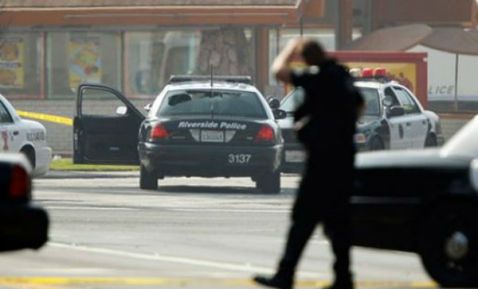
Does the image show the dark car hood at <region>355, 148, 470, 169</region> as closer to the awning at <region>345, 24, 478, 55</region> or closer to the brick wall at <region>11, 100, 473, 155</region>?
the brick wall at <region>11, 100, 473, 155</region>

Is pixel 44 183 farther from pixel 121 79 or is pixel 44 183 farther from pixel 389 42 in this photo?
pixel 389 42

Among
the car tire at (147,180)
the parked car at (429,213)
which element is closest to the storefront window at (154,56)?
the car tire at (147,180)

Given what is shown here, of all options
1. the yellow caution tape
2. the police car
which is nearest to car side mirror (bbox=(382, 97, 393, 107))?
the police car

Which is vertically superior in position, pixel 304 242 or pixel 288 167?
pixel 304 242

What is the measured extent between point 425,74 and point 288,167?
9.19 m

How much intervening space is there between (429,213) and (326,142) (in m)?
1.49

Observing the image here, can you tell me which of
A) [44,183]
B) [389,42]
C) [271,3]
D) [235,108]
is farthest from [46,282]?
[389,42]

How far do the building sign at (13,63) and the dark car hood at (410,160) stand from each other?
29137mm

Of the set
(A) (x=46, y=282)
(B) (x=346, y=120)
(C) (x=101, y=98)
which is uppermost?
(B) (x=346, y=120)

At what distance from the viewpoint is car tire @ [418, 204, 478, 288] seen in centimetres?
1353

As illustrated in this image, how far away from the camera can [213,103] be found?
26.1 m

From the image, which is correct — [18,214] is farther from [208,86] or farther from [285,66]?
[208,86]

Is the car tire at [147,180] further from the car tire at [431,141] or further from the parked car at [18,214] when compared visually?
the parked car at [18,214]

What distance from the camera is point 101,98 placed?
1671 inches
